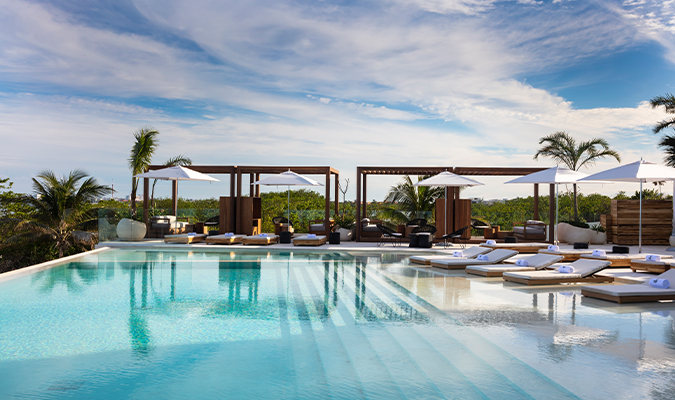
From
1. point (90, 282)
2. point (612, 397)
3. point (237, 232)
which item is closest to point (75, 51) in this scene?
point (237, 232)

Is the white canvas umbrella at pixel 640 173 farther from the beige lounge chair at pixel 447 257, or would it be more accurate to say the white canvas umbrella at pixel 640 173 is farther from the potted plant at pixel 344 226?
the potted plant at pixel 344 226

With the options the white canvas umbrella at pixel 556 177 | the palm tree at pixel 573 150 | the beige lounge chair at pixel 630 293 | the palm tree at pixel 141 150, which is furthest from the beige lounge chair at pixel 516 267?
the palm tree at pixel 141 150

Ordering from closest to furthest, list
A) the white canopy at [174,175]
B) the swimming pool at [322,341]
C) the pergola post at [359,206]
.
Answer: the swimming pool at [322,341] < the white canopy at [174,175] < the pergola post at [359,206]

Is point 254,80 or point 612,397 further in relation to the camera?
point 254,80

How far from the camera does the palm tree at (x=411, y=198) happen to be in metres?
17.4

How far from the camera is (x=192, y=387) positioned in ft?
11.5

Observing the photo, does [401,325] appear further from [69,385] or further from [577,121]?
[577,121]

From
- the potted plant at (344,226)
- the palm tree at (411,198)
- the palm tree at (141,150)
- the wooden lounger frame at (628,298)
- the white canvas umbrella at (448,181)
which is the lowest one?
the wooden lounger frame at (628,298)

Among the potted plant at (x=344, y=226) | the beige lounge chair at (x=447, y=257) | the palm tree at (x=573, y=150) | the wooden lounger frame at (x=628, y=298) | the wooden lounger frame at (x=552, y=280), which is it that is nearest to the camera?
the wooden lounger frame at (x=628, y=298)

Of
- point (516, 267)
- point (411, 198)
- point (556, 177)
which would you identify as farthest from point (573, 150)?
point (516, 267)

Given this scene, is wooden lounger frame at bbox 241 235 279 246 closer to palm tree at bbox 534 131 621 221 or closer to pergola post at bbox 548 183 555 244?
pergola post at bbox 548 183 555 244

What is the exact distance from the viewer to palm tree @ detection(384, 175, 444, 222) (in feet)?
57.1

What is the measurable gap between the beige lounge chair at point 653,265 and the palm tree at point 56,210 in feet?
57.2

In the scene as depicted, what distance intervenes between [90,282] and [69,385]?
500 cm
